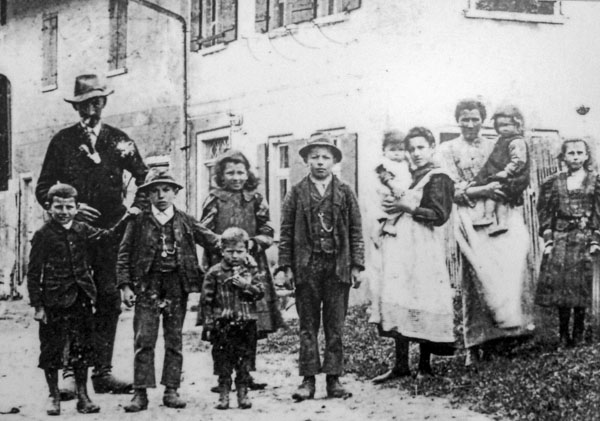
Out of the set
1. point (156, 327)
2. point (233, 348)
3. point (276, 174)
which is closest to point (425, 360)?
point (233, 348)

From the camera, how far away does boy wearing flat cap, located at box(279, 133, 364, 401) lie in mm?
5262

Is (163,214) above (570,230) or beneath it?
above

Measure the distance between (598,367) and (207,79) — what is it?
3.12 meters

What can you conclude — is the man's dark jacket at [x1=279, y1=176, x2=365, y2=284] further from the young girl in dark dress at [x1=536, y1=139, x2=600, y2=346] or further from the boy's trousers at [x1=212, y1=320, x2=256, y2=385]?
the young girl in dark dress at [x1=536, y1=139, x2=600, y2=346]

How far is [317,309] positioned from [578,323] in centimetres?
174

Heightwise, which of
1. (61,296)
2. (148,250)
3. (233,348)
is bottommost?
(233,348)

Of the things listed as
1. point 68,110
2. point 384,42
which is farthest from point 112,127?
point 384,42

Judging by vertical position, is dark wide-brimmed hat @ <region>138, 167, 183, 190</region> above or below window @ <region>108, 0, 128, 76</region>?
below

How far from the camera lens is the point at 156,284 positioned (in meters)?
5.14

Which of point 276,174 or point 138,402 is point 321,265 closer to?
point 276,174

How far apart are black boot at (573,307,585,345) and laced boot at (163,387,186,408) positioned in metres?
2.49

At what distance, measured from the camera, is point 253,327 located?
5078 mm

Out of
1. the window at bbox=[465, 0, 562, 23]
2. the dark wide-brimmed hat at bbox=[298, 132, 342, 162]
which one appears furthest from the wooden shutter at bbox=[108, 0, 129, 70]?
the window at bbox=[465, 0, 562, 23]

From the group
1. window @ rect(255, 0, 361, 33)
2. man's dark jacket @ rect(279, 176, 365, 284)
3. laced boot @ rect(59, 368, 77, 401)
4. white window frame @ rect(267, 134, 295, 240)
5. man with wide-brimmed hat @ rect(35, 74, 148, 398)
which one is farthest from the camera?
window @ rect(255, 0, 361, 33)
